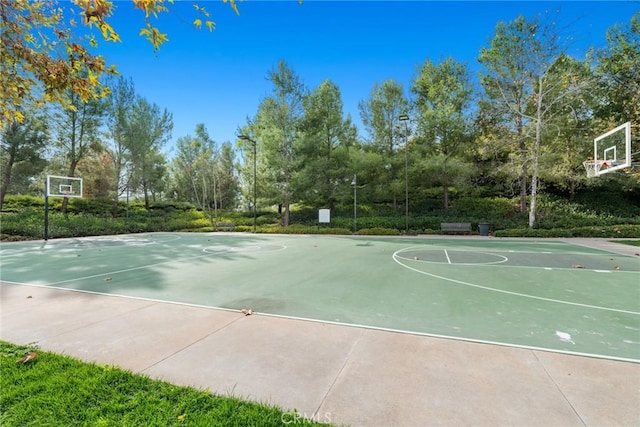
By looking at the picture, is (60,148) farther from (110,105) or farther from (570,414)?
(570,414)

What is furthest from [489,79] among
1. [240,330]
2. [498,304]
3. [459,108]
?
[240,330]

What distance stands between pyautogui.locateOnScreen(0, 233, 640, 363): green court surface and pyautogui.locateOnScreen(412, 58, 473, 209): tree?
34.3ft

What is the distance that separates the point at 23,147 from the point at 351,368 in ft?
84.9

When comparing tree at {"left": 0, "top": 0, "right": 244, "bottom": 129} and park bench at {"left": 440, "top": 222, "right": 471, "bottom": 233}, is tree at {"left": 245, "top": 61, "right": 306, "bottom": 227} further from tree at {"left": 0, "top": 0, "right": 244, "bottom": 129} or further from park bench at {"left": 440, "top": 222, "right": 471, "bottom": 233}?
tree at {"left": 0, "top": 0, "right": 244, "bottom": 129}

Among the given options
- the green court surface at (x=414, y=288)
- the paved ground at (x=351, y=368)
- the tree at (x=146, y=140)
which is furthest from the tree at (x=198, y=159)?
the paved ground at (x=351, y=368)

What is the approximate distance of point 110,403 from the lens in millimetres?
1952

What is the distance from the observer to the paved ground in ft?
6.27

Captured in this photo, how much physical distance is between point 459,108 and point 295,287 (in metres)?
19.0

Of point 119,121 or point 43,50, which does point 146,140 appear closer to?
point 119,121

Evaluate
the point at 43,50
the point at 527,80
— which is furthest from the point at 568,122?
the point at 43,50

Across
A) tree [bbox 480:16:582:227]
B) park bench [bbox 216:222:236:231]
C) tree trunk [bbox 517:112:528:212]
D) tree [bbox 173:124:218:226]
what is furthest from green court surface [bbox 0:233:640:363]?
tree [bbox 173:124:218:226]

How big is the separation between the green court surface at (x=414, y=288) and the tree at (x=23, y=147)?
14.8 metres

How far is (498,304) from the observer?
13.8 ft

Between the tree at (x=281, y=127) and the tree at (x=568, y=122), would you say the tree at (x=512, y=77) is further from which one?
the tree at (x=281, y=127)
